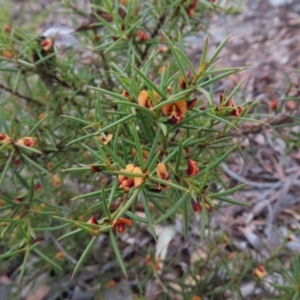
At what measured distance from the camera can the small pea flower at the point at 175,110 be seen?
0.82 meters

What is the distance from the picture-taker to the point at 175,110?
0.82 m

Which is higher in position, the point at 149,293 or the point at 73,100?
the point at 73,100

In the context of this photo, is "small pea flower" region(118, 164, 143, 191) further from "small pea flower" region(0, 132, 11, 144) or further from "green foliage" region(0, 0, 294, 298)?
"small pea flower" region(0, 132, 11, 144)

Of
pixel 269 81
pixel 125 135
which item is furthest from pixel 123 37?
pixel 269 81

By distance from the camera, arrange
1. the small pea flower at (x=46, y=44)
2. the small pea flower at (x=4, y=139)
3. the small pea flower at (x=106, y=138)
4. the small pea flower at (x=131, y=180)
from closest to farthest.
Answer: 1. the small pea flower at (x=131, y=180)
2. the small pea flower at (x=106, y=138)
3. the small pea flower at (x=4, y=139)
4. the small pea flower at (x=46, y=44)

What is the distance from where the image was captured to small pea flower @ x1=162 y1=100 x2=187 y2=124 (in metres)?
0.82

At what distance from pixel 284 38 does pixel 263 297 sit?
2267 millimetres

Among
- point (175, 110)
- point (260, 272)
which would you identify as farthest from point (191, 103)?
point (260, 272)

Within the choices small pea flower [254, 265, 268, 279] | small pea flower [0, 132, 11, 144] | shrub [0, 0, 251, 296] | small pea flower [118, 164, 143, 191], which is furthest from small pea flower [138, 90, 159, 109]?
small pea flower [254, 265, 268, 279]

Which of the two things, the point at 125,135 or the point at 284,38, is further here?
the point at 284,38

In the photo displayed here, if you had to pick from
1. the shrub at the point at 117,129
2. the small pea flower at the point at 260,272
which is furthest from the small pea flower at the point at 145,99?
the small pea flower at the point at 260,272

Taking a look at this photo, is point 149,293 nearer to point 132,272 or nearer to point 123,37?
point 132,272

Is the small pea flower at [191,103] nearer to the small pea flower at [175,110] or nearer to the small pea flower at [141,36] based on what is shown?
the small pea flower at [175,110]

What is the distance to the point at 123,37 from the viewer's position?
112 centimetres
